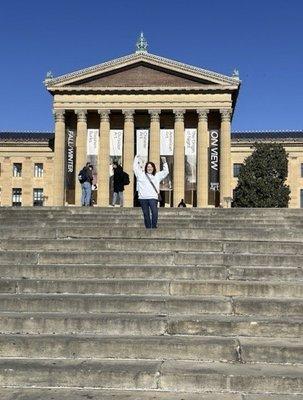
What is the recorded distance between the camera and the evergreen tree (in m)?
55.0

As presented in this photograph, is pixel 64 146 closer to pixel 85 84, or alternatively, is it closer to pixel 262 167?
pixel 85 84

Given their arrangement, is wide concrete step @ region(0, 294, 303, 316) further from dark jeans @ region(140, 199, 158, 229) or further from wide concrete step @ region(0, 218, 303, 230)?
wide concrete step @ region(0, 218, 303, 230)

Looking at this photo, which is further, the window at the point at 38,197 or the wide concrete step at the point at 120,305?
the window at the point at 38,197

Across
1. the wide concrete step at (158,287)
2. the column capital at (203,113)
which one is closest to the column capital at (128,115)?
the column capital at (203,113)

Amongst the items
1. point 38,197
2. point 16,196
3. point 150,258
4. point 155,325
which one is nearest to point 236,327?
point 155,325

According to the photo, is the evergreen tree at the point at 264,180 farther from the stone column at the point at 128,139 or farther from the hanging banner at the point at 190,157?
the stone column at the point at 128,139

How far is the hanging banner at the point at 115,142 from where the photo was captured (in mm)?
57281

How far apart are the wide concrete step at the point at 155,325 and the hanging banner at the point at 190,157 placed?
4904 centimetres

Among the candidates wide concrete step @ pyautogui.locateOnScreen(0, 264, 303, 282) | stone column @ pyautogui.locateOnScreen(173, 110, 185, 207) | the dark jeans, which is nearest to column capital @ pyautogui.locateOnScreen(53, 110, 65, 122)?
stone column @ pyautogui.locateOnScreen(173, 110, 185, 207)

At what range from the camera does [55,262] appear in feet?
34.0

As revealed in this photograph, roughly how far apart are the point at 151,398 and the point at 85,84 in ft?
178

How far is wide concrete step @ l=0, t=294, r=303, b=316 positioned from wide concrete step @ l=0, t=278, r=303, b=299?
0.23m

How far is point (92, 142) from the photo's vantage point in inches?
2295

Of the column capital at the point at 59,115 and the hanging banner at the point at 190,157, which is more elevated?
the column capital at the point at 59,115
